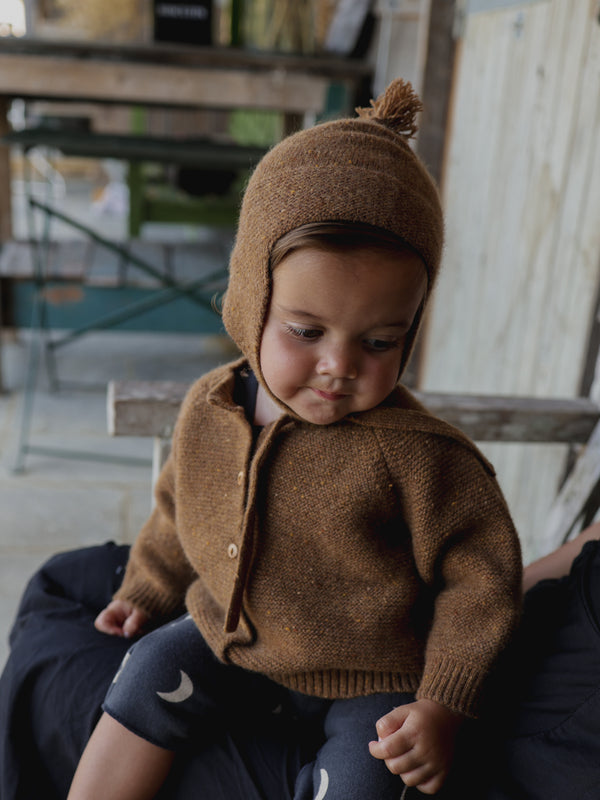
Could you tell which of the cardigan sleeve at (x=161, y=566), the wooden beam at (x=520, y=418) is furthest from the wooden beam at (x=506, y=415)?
the cardigan sleeve at (x=161, y=566)

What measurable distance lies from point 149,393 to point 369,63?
11.3ft

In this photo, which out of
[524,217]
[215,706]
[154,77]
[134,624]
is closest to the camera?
[215,706]

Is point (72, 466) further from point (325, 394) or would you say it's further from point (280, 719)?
point (325, 394)

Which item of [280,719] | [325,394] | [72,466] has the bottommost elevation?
[72,466]

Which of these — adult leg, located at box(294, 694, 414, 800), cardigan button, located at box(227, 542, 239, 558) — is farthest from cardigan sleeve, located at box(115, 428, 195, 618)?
adult leg, located at box(294, 694, 414, 800)

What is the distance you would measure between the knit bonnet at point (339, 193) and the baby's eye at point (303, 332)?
46mm

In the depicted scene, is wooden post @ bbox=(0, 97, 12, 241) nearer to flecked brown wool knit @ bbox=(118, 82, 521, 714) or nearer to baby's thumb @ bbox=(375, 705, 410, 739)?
flecked brown wool knit @ bbox=(118, 82, 521, 714)

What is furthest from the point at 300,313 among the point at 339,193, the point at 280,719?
the point at 280,719

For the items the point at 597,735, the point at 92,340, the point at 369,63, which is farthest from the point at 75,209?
the point at 597,735

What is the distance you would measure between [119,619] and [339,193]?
34.7 inches

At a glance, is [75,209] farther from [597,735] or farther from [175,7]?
[597,735]

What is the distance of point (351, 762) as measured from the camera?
1.09 metres

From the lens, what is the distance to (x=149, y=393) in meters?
1.61

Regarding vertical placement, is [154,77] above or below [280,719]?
above
